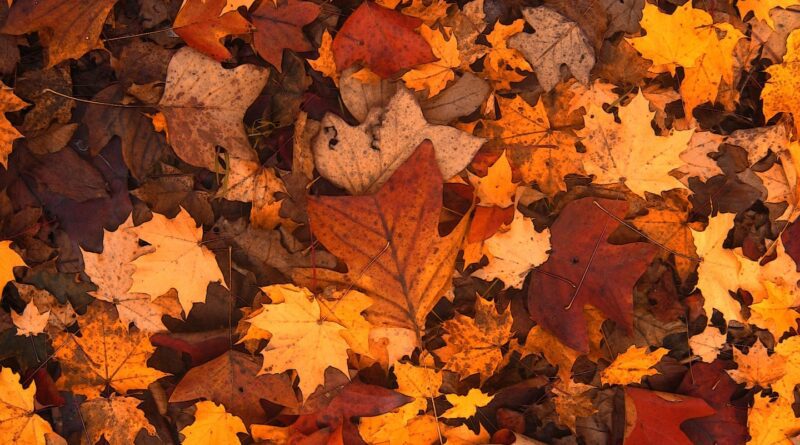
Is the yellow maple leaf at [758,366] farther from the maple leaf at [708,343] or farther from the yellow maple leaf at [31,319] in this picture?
the yellow maple leaf at [31,319]

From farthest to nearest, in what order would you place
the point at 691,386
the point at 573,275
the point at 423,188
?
the point at 691,386 → the point at 573,275 → the point at 423,188

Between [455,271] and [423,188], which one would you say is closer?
[423,188]

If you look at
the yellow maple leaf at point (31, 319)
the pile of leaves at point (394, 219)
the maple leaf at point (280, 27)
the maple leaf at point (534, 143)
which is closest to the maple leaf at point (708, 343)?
the pile of leaves at point (394, 219)

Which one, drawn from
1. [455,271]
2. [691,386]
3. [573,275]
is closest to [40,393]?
[455,271]

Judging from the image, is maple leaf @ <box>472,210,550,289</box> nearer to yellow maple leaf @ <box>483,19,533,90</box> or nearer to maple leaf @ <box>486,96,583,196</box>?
maple leaf @ <box>486,96,583,196</box>

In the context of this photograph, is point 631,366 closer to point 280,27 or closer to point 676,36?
point 676,36

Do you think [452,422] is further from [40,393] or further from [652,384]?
[40,393]

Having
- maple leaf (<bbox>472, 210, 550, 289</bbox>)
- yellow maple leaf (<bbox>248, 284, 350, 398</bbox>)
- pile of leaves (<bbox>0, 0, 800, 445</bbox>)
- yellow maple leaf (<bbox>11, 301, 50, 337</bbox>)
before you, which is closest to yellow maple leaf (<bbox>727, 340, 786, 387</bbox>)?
pile of leaves (<bbox>0, 0, 800, 445</bbox>)
